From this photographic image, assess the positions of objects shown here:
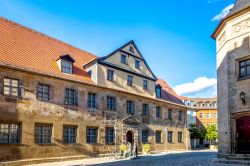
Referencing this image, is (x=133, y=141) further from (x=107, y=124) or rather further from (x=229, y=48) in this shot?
(x=229, y=48)

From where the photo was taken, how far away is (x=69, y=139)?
21.2 metres

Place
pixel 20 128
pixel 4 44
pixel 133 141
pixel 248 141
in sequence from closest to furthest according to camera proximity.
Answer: pixel 248 141
pixel 20 128
pixel 4 44
pixel 133 141

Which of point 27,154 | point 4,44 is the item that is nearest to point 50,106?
point 27,154

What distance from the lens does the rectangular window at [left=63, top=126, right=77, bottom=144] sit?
20933mm

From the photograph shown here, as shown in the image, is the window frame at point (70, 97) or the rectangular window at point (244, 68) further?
the window frame at point (70, 97)

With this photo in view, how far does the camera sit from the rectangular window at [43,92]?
1955 cm

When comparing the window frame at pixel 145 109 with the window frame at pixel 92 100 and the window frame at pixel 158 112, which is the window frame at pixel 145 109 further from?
→ the window frame at pixel 92 100

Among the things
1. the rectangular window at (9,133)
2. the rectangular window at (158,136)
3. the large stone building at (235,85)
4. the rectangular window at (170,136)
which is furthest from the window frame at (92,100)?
the rectangular window at (170,136)

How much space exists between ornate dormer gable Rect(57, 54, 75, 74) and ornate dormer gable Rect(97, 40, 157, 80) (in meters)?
2.83

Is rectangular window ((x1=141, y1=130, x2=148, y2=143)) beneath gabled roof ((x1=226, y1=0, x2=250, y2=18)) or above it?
beneath

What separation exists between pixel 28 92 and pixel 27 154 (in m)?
4.09

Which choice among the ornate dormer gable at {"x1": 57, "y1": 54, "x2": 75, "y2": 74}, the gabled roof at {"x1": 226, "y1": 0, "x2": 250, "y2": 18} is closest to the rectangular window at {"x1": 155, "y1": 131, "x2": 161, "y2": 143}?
the ornate dormer gable at {"x1": 57, "y1": 54, "x2": 75, "y2": 74}

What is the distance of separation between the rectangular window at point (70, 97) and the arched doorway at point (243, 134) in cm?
1197

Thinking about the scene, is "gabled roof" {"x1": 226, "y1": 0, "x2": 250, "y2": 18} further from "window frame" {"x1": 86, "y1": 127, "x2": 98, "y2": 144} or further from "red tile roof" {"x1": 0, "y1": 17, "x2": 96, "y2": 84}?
"window frame" {"x1": 86, "y1": 127, "x2": 98, "y2": 144}
